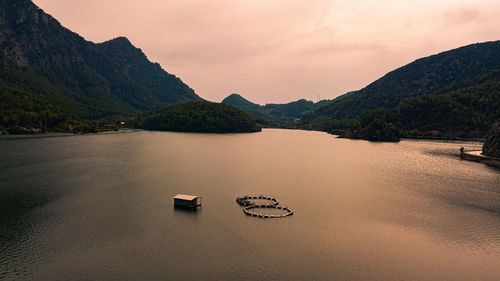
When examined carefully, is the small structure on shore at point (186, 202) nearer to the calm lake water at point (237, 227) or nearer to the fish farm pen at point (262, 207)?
the calm lake water at point (237, 227)

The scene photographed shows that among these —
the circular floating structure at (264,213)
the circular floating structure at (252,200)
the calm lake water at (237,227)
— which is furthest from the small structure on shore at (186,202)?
the circular floating structure at (264,213)

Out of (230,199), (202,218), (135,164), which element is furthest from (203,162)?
(202,218)

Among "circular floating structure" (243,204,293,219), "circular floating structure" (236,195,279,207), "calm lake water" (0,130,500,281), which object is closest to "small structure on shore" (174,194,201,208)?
"calm lake water" (0,130,500,281)

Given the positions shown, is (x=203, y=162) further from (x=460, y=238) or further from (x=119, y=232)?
(x=460, y=238)

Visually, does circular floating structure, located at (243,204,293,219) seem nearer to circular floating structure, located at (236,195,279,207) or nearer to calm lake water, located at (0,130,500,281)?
circular floating structure, located at (236,195,279,207)

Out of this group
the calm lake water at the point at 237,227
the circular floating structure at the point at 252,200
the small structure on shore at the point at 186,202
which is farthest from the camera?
the circular floating structure at the point at 252,200

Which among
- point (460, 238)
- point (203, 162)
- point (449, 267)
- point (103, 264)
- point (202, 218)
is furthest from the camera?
point (203, 162)

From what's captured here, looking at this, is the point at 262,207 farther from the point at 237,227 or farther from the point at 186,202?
the point at 186,202

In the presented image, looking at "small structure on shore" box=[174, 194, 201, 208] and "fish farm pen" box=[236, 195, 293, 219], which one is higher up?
"small structure on shore" box=[174, 194, 201, 208]
